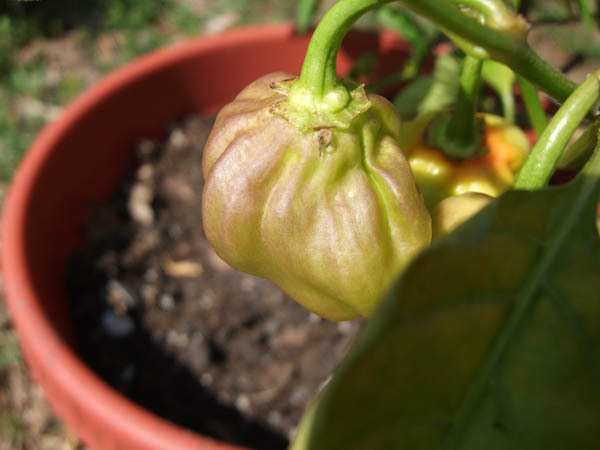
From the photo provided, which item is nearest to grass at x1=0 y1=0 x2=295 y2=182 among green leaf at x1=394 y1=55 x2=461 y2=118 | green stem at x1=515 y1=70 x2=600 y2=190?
green leaf at x1=394 y1=55 x2=461 y2=118

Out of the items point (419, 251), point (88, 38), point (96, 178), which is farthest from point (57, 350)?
point (88, 38)

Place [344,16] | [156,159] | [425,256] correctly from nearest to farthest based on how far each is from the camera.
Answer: [425,256] < [344,16] < [156,159]

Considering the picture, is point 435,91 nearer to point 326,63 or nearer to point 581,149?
point 581,149

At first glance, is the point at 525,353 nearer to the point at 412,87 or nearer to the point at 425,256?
the point at 425,256

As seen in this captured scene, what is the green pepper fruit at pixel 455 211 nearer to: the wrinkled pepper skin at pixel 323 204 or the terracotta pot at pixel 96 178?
the wrinkled pepper skin at pixel 323 204

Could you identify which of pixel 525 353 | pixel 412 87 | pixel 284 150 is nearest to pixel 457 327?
pixel 525 353
